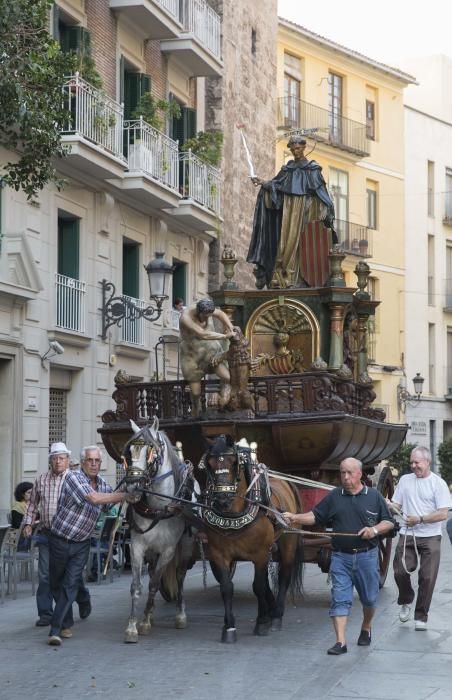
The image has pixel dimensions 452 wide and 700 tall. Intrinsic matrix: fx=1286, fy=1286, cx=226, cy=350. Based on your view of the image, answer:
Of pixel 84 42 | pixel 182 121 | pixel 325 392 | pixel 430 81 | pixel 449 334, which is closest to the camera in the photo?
pixel 325 392

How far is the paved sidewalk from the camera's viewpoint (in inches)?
344

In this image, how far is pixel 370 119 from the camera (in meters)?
42.7

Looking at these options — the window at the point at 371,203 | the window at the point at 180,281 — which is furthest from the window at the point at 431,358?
the window at the point at 180,281

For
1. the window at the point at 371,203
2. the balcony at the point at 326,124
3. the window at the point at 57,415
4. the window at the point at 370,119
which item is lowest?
the window at the point at 57,415

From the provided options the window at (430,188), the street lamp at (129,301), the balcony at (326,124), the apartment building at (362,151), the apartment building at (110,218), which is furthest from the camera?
the window at (430,188)

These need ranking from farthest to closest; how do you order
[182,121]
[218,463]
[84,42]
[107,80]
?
[182,121] → [107,80] → [84,42] → [218,463]

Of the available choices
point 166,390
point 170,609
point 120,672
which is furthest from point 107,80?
point 120,672

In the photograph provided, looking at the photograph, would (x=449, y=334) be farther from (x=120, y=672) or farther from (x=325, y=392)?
(x=120, y=672)

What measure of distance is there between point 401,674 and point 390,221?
34.9 metres

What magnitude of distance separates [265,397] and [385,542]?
322 centimetres

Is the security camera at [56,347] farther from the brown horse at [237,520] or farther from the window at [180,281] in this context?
the brown horse at [237,520]

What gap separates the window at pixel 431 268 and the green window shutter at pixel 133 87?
22472 mm

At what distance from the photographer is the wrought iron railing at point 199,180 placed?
25656 millimetres

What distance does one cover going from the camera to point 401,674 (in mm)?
9320
